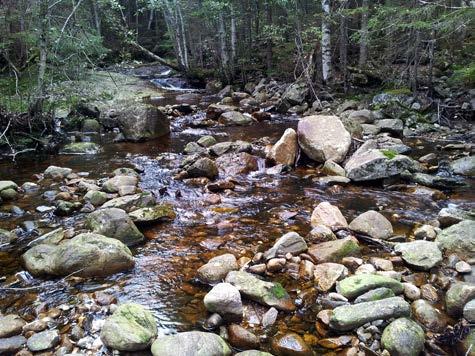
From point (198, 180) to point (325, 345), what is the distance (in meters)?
5.01

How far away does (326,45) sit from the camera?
1597cm

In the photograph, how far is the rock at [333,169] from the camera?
27.2 feet

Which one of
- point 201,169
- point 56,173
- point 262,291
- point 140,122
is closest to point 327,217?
point 262,291

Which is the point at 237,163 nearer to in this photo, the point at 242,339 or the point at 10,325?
the point at 242,339

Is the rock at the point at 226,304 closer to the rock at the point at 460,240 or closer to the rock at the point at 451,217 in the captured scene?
the rock at the point at 460,240

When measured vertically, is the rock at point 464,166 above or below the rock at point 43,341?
above

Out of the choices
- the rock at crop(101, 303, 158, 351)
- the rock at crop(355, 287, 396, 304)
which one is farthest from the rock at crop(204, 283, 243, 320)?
the rock at crop(355, 287, 396, 304)

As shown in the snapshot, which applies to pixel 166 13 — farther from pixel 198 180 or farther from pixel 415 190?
pixel 415 190

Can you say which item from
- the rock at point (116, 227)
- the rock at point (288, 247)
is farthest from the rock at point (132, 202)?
the rock at point (288, 247)

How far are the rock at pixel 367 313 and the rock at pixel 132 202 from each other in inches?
154

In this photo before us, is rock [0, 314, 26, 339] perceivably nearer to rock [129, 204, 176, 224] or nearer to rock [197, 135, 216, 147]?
rock [129, 204, 176, 224]

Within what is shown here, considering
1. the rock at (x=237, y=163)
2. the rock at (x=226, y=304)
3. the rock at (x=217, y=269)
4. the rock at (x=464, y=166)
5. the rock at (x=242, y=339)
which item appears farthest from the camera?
the rock at (x=237, y=163)

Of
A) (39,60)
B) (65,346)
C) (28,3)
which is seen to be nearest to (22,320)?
(65,346)

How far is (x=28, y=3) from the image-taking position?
12.5m
